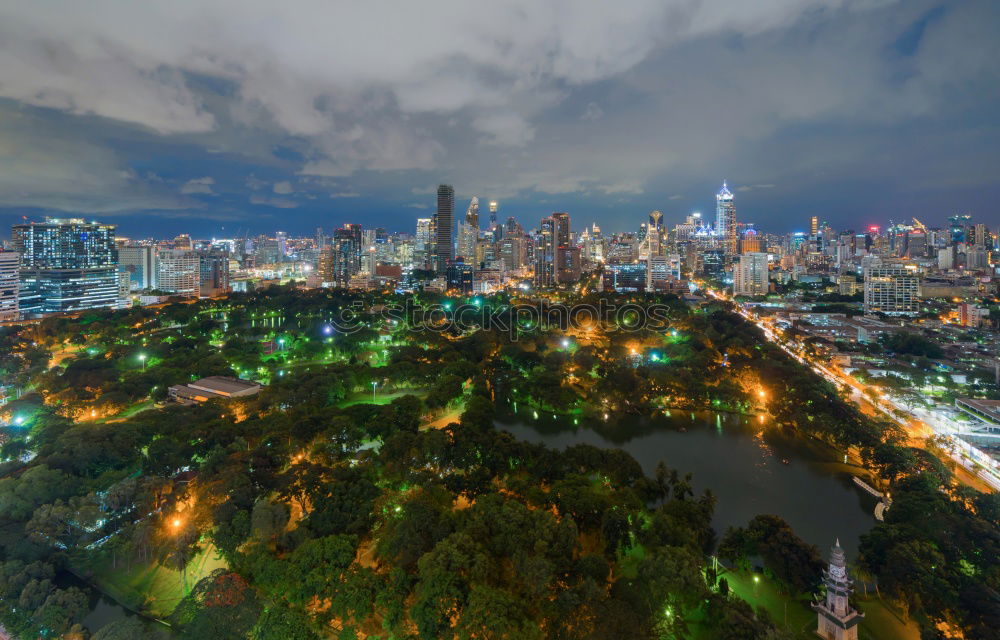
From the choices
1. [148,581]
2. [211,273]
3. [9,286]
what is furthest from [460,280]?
[148,581]

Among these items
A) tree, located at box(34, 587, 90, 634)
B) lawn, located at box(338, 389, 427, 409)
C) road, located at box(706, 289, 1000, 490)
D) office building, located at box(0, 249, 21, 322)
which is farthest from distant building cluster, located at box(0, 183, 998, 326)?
tree, located at box(34, 587, 90, 634)

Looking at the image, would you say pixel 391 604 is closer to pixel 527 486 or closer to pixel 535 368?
pixel 527 486

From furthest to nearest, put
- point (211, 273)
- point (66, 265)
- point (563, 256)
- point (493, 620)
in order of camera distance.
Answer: point (563, 256)
point (211, 273)
point (66, 265)
point (493, 620)

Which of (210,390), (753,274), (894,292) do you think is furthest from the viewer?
(753,274)

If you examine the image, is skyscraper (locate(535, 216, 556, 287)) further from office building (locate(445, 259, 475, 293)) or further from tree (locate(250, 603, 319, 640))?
tree (locate(250, 603, 319, 640))

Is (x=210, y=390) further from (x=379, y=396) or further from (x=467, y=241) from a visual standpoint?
(x=467, y=241)

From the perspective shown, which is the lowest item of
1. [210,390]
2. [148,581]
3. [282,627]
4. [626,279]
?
[148,581]

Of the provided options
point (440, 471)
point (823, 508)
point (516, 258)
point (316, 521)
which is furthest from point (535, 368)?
point (516, 258)
